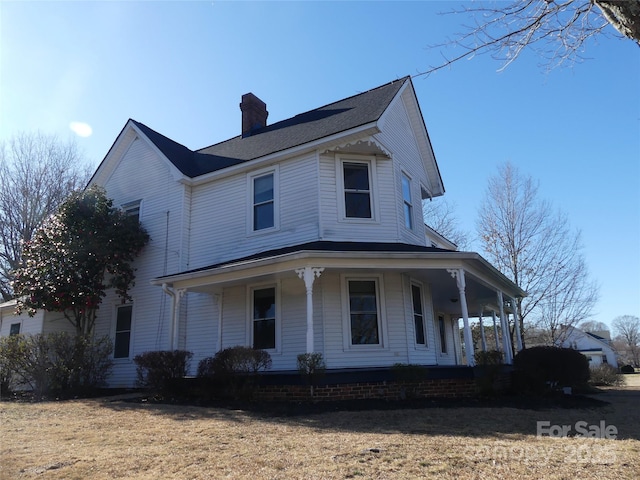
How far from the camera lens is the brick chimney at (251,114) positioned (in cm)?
1772

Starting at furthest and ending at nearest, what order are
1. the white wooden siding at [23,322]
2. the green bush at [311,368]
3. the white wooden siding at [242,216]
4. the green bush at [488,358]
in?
the white wooden siding at [23,322]
the white wooden siding at [242,216]
the green bush at [488,358]
the green bush at [311,368]

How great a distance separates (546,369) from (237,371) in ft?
24.2

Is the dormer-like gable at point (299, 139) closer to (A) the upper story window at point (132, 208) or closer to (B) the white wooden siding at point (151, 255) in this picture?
(B) the white wooden siding at point (151, 255)

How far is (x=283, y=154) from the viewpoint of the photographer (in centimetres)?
1315

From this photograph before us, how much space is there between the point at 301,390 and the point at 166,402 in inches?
120

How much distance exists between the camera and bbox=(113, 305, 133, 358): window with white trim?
15016 millimetres

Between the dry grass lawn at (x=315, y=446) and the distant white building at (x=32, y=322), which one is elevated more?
the distant white building at (x=32, y=322)

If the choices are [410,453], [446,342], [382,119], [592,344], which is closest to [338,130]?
[382,119]

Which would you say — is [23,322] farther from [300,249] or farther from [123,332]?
[300,249]

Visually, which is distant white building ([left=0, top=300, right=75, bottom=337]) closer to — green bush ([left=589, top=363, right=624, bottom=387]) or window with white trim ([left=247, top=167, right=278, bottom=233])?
window with white trim ([left=247, top=167, right=278, bottom=233])

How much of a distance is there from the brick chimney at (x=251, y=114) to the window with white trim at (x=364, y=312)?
26.8ft

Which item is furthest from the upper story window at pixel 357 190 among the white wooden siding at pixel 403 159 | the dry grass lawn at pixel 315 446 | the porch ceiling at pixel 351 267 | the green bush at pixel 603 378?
the green bush at pixel 603 378

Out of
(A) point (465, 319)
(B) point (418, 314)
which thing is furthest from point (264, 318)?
(A) point (465, 319)

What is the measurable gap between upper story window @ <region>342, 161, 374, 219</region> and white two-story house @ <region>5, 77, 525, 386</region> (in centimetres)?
4
